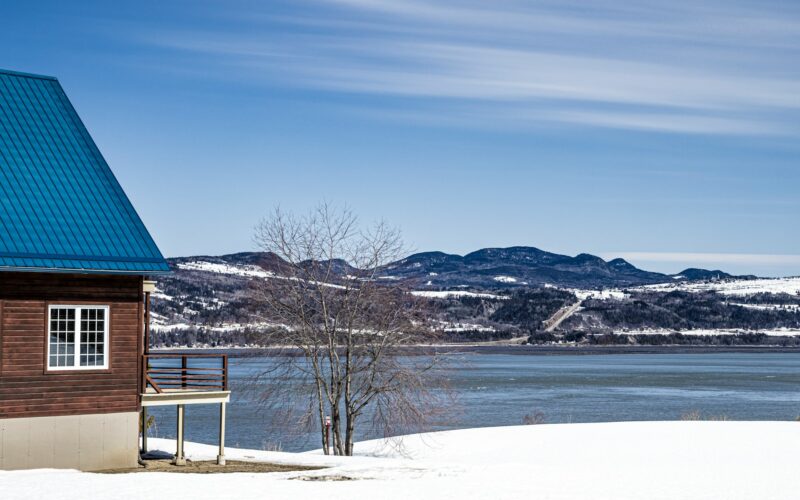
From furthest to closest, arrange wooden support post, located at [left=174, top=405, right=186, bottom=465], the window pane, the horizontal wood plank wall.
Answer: wooden support post, located at [left=174, top=405, right=186, bottom=465]
the window pane
the horizontal wood plank wall

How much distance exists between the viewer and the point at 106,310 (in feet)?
80.7

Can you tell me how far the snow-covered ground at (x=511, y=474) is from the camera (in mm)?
21625

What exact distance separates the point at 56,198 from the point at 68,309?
2.86 meters

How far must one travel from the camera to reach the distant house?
2344 centimetres

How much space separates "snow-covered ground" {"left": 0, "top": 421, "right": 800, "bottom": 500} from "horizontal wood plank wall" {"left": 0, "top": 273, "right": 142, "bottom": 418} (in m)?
1.68

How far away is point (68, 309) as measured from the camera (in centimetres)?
2417

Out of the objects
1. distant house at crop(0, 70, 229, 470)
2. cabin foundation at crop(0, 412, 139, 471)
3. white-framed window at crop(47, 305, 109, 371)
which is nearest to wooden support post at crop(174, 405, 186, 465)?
distant house at crop(0, 70, 229, 470)

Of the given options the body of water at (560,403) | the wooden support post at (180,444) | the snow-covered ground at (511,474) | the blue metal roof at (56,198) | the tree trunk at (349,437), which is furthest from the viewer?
the body of water at (560,403)

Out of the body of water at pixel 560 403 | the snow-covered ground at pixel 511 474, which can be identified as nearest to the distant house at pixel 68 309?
the snow-covered ground at pixel 511 474

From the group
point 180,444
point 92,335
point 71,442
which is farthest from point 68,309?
point 180,444

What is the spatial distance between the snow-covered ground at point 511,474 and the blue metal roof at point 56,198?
4745 millimetres

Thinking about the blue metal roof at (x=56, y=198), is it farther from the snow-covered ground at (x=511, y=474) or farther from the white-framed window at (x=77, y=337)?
the snow-covered ground at (x=511, y=474)

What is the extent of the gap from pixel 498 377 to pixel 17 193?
8798cm

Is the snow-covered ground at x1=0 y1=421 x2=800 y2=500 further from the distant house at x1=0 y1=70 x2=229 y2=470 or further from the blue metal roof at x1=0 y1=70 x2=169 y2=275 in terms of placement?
the blue metal roof at x1=0 y1=70 x2=169 y2=275
